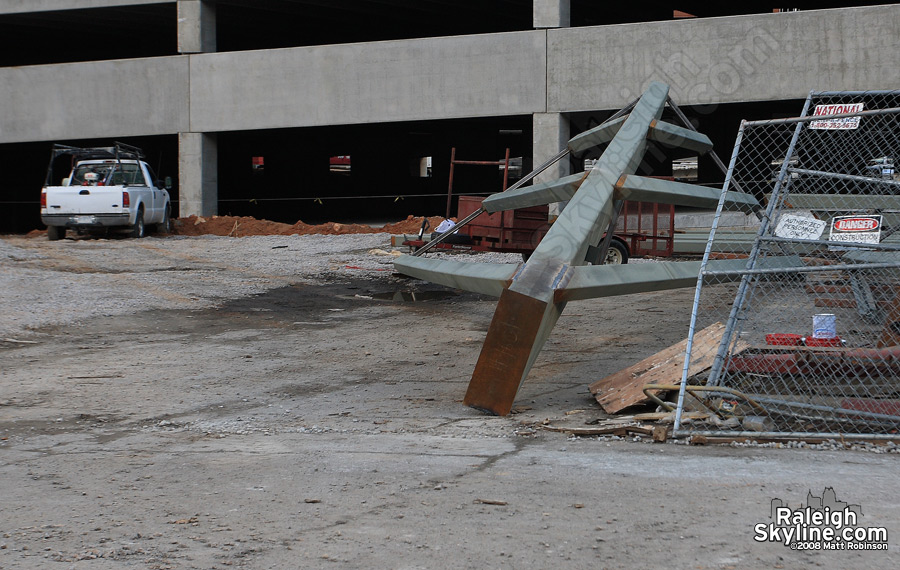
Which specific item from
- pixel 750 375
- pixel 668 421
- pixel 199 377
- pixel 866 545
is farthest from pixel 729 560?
pixel 199 377

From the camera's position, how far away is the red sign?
7000 millimetres

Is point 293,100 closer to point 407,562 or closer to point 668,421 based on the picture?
point 668,421

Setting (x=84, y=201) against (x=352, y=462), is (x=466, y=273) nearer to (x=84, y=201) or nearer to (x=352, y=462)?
(x=352, y=462)

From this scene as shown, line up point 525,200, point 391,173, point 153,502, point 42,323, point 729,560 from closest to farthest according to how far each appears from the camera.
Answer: point 729,560
point 153,502
point 525,200
point 42,323
point 391,173

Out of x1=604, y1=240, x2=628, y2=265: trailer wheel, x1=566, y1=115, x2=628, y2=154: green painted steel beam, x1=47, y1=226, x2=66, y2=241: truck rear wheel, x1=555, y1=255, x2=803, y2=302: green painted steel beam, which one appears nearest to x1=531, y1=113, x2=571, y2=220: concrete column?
x1=604, y1=240, x2=628, y2=265: trailer wheel

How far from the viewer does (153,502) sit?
17.6 feet

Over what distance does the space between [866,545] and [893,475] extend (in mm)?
1349

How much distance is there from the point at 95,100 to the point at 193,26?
4.01m

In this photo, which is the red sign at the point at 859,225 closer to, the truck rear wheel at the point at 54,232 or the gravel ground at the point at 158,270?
the gravel ground at the point at 158,270

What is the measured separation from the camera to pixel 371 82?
26.5m

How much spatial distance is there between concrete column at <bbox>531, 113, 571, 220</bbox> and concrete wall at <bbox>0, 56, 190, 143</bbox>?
36.5ft

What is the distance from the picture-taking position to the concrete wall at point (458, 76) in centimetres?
2270

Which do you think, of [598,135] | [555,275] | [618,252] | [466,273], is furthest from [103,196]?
[555,275]

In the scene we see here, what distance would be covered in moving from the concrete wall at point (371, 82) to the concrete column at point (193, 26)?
1.96 ft
